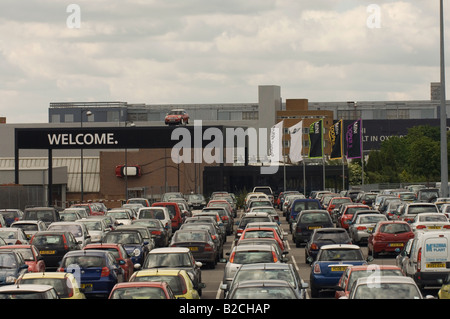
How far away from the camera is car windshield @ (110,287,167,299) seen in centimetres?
1739

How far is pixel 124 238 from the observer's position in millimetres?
33094

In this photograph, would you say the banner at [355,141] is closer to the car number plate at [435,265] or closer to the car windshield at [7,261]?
the car number plate at [435,265]

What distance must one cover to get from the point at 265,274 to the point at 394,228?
52.5ft

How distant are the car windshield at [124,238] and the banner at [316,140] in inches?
1991

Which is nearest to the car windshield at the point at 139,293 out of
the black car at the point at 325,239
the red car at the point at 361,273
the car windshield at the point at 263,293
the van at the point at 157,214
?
the car windshield at the point at 263,293

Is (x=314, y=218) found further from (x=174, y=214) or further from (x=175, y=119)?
(x=175, y=119)

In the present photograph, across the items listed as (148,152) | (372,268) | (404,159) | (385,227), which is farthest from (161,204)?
(404,159)

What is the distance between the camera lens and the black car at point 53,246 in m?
32.7

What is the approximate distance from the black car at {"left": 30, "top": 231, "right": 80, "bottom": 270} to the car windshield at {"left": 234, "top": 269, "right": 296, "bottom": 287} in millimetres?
13356

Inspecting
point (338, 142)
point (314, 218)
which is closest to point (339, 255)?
point (314, 218)

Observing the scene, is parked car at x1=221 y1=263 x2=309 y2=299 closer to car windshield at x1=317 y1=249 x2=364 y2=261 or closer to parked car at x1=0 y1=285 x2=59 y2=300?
parked car at x1=0 y1=285 x2=59 y2=300

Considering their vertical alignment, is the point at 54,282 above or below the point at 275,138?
below

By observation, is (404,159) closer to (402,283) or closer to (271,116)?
(271,116)

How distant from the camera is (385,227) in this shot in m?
35.6
